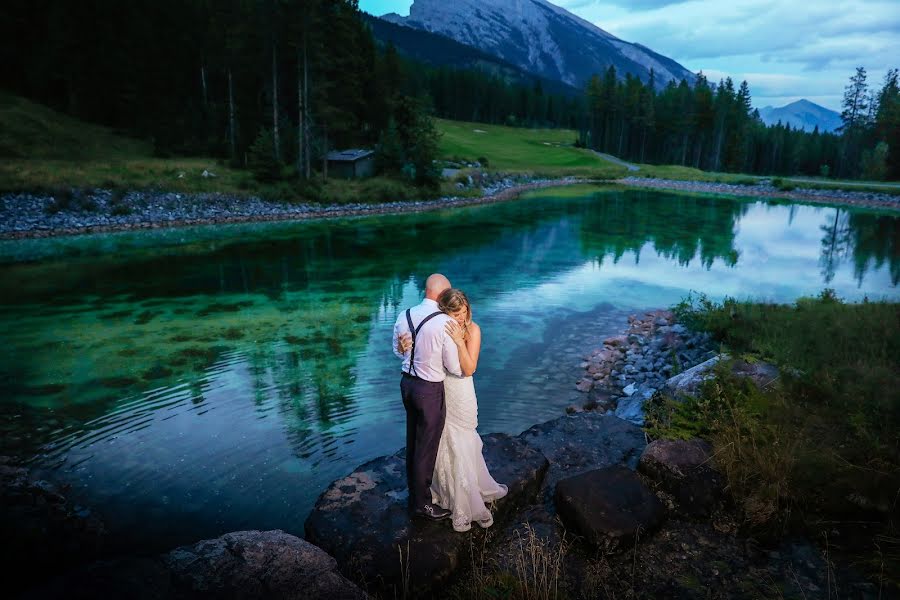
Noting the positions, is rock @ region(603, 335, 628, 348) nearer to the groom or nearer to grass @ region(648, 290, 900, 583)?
grass @ region(648, 290, 900, 583)

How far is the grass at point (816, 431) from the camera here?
568 cm

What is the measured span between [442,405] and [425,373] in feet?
1.37

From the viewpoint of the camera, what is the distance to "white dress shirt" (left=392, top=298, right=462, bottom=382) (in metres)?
5.00

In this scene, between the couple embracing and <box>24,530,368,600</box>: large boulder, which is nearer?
<box>24,530,368,600</box>: large boulder

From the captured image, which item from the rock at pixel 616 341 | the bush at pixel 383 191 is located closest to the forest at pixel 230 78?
the bush at pixel 383 191

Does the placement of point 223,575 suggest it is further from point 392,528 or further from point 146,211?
point 146,211

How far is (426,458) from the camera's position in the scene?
540cm

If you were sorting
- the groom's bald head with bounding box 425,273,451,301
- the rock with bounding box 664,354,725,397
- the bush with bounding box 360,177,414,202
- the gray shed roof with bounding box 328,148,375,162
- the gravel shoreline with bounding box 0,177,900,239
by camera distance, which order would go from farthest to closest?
the gray shed roof with bounding box 328,148,375,162, the bush with bounding box 360,177,414,202, the gravel shoreline with bounding box 0,177,900,239, the rock with bounding box 664,354,725,397, the groom's bald head with bounding box 425,273,451,301

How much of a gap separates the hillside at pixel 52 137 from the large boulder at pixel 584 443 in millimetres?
46770

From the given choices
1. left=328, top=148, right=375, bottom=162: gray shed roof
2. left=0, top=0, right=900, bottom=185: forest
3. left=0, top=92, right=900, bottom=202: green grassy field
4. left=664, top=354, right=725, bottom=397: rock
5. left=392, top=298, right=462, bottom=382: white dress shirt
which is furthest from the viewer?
left=328, top=148, right=375, bottom=162: gray shed roof

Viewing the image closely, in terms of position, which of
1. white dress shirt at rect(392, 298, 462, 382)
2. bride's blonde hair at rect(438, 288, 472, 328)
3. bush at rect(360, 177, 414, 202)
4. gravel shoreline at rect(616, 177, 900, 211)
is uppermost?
gravel shoreline at rect(616, 177, 900, 211)

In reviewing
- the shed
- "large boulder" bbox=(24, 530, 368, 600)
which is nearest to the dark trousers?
"large boulder" bbox=(24, 530, 368, 600)

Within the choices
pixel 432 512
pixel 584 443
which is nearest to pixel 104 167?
pixel 584 443

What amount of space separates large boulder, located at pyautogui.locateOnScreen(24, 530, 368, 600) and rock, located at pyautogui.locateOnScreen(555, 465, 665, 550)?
8.33 feet
